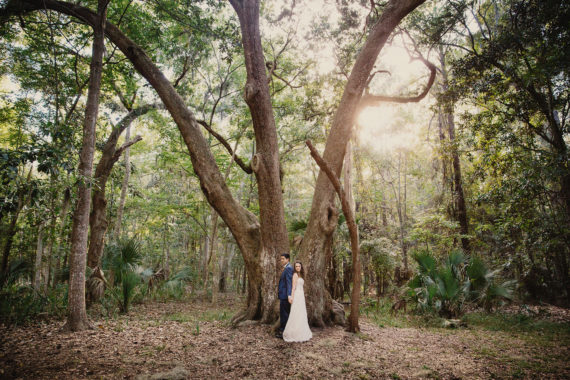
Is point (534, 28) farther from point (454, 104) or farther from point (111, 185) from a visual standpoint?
point (111, 185)

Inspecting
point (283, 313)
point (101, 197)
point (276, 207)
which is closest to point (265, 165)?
point (276, 207)

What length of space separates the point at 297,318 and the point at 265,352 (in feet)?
3.33

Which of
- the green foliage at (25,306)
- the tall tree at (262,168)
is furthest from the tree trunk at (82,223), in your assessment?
the green foliage at (25,306)

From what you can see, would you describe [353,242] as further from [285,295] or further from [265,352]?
[265,352]

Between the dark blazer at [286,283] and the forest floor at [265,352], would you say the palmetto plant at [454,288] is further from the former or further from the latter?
the dark blazer at [286,283]

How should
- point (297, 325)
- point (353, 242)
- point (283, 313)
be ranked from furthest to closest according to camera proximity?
point (283, 313) → point (353, 242) → point (297, 325)

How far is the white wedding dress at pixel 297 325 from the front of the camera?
19.2 feet

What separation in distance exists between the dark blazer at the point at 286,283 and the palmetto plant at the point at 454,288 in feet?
16.1

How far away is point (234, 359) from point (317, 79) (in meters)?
9.30

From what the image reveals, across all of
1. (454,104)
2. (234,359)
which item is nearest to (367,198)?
(454,104)

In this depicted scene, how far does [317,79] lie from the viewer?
1070 cm

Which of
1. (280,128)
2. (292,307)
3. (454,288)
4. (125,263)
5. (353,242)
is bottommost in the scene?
(292,307)

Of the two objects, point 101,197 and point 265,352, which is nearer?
point 265,352

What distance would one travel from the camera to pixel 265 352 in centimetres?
520
